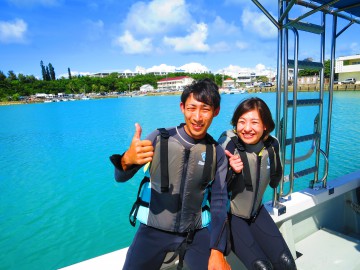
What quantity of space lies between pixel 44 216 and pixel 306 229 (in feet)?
20.0

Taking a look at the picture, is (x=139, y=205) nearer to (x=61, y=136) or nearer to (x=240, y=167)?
(x=240, y=167)

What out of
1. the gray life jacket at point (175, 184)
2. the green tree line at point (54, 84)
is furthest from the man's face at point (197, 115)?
the green tree line at point (54, 84)

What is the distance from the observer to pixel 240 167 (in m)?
1.92

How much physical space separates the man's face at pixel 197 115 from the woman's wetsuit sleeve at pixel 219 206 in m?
0.21

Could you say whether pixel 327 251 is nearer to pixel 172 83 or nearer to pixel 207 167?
pixel 207 167

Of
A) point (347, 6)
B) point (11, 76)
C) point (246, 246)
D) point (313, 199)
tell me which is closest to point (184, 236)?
point (246, 246)

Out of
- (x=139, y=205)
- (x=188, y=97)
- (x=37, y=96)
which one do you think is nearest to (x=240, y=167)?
(x=188, y=97)

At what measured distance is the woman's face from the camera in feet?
6.78

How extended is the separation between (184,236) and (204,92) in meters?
0.99

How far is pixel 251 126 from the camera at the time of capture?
2070mm

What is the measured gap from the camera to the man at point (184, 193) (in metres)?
1.68

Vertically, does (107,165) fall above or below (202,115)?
below

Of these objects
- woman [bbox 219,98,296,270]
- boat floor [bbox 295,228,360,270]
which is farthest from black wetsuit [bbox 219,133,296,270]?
boat floor [bbox 295,228,360,270]

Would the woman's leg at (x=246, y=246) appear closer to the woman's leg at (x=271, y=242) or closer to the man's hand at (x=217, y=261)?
the woman's leg at (x=271, y=242)
